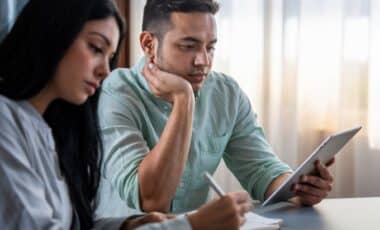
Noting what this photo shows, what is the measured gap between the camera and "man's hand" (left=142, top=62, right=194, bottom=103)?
1644 millimetres

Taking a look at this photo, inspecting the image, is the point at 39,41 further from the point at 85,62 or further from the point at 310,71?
the point at 310,71

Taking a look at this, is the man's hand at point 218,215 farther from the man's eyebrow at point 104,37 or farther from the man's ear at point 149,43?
the man's ear at point 149,43

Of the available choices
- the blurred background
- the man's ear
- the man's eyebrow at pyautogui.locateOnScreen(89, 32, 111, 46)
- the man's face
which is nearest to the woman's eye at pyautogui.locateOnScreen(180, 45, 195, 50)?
the man's face

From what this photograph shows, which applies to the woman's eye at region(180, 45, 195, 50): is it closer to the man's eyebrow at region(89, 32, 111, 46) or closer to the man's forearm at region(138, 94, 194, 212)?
the man's forearm at region(138, 94, 194, 212)

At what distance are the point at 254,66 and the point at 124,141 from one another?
4.13 ft

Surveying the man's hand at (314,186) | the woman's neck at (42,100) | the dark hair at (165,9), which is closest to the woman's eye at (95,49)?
the woman's neck at (42,100)

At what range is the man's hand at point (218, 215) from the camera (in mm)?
1151

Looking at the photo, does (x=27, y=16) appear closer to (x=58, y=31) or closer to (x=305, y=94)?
(x=58, y=31)

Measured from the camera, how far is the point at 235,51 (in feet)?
8.73

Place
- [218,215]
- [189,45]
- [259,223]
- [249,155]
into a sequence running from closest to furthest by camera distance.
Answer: [218,215], [259,223], [189,45], [249,155]

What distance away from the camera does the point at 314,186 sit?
5.26 feet

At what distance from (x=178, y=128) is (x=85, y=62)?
1.59ft

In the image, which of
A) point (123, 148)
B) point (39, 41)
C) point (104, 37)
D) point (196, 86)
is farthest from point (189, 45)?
point (39, 41)

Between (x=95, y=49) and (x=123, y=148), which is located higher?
(x=95, y=49)
